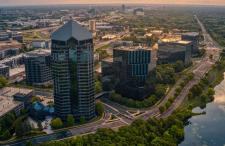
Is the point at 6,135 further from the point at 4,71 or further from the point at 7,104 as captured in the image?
the point at 4,71

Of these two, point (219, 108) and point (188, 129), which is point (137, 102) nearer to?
point (188, 129)

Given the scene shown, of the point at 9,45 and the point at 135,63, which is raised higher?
the point at 135,63

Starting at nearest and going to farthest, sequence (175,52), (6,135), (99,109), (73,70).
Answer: (6,135) → (73,70) → (99,109) → (175,52)

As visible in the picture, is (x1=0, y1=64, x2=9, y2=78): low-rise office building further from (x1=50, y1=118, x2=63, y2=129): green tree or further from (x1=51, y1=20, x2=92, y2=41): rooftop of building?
(x1=50, y1=118, x2=63, y2=129): green tree

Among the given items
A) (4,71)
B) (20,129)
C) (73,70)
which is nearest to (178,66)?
(73,70)

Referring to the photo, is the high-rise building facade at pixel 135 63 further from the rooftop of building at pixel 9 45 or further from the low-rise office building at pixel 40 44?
the rooftop of building at pixel 9 45

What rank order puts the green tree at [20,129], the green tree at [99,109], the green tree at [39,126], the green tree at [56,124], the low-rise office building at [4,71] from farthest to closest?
the low-rise office building at [4,71] < the green tree at [99,109] < the green tree at [56,124] < the green tree at [39,126] < the green tree at [20,129]

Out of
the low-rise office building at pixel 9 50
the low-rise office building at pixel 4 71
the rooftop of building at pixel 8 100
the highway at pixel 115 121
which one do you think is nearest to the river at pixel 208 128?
the highway at pixel 115 121
